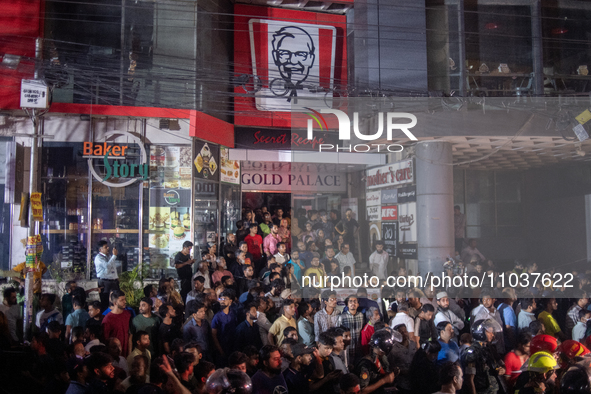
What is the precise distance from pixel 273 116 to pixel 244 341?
9.09m

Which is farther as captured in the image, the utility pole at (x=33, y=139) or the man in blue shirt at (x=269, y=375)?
the utility pole at (x=33, y=139)

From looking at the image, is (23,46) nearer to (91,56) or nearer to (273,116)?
(91,56)

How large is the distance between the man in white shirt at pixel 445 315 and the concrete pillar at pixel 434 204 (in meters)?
0.54

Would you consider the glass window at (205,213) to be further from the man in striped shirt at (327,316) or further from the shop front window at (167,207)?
the man in striped shirt at (327,316)

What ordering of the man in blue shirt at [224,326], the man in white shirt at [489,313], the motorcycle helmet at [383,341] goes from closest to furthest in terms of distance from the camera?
the motorcycle helmet at [383,341] → the man in blue shirt at [224,326] → the man in white shirt at [489,313]

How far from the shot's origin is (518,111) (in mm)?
10625

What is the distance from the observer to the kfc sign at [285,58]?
1491cm

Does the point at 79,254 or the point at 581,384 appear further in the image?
the point at 79,254

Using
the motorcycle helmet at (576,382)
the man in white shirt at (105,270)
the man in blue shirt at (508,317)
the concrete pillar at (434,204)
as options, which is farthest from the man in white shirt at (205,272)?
the motorcycle helmet at (576,382)

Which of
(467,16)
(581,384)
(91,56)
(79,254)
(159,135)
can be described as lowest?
(581,384)

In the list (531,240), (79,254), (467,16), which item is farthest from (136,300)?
(467,16)

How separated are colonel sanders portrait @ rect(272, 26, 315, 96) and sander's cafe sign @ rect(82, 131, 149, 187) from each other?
4740 millimetres

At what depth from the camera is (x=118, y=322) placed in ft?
23.0

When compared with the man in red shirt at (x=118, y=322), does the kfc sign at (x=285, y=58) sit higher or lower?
higher
